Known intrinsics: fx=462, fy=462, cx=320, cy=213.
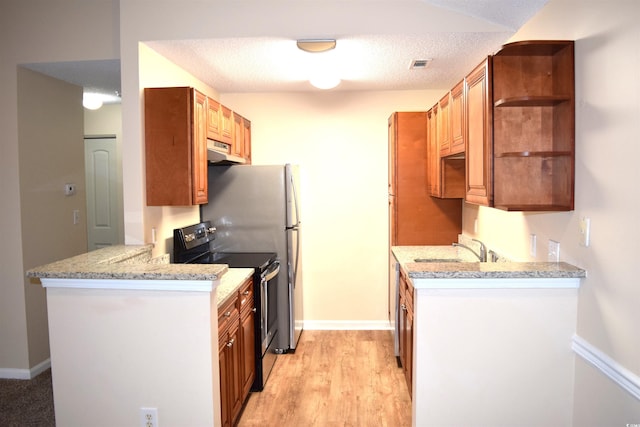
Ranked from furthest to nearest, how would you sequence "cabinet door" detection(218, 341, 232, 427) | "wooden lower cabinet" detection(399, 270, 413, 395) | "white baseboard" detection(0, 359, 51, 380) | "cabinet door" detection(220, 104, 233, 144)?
1. "cabinet door" detection(220, 104, 233, 144)
2. "white baseboard" detection(0, 359, 51, 380)
3. "wooden lower cabinet" detection(399, 270, 413, 395)
4. "cabinet door" detection(218, 341, 232, 427)

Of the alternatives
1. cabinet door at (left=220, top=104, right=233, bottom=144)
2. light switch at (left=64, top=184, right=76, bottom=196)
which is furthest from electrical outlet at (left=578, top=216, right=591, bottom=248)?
light switch at (left=64, top=184, right=76, bottom=196)

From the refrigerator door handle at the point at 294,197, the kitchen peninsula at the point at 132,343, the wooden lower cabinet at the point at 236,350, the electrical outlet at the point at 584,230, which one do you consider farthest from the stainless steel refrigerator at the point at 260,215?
the electrical outlet at the point at 584,230

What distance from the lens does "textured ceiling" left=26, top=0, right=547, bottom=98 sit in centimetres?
281

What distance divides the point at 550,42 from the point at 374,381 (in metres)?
2.50

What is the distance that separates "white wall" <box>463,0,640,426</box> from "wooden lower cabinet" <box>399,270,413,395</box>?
95 cm

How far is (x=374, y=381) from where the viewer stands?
11.2 feet

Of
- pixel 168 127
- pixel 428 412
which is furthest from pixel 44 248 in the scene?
pixel 428 412

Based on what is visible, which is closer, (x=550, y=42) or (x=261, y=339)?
(x=550, y=42)

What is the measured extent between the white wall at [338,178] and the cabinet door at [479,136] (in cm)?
190

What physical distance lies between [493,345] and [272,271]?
73.7 inches

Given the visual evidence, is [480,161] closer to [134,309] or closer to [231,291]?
[231,291]

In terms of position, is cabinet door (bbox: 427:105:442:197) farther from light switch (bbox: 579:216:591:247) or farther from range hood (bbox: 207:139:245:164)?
range hood (bbox: 207:139:245:164)

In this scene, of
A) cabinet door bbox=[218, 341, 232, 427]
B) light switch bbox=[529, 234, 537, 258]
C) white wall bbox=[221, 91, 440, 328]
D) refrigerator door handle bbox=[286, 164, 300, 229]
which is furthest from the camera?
white wall bbox=[221, 91, 440, 328]

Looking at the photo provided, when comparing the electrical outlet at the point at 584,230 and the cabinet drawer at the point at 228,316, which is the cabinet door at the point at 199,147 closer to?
the cabinet drawer at the point at 228,316
